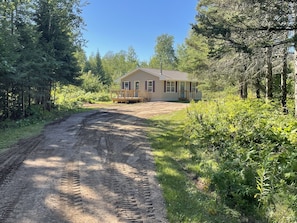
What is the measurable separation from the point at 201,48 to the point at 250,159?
11.2 m

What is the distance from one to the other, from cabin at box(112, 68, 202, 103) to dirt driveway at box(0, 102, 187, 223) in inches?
620

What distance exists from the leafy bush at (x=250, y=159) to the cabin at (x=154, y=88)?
1650 cm

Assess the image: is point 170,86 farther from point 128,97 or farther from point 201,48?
point 201,48

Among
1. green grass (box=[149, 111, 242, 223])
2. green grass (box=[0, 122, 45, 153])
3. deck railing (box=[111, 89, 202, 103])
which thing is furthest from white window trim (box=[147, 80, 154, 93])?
green grass (box=[149, 111, 242, 223])

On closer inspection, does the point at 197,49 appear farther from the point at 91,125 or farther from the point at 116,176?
the point at 116,176

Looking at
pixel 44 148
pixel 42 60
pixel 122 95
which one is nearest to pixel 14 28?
pixel 42 60

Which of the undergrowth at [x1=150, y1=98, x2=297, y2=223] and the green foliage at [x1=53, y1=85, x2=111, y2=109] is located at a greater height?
the green foliage at [x1=53, y1=85, x2=111, y2=109]

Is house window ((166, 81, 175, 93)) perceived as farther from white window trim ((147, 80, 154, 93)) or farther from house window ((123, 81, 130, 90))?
house window ((123, 81, 130, 90))

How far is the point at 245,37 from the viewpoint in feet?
18.6

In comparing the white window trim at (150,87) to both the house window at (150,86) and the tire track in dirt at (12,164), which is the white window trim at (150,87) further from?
the tire track in dirt at (12,164)

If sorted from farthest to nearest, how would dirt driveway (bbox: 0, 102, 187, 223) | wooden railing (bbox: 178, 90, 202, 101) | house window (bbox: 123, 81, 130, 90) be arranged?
1. house window (bbox: 123, 81, 130, 90)
2. wooden railing (bbox: 178, 90, 202, 101)
3. dirt driveway (bbox: 0, 102, 187, 223)

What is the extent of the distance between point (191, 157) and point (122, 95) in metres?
17.5

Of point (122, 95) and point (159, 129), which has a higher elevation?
point (122, 95)

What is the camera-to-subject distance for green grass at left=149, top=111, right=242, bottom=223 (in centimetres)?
313
